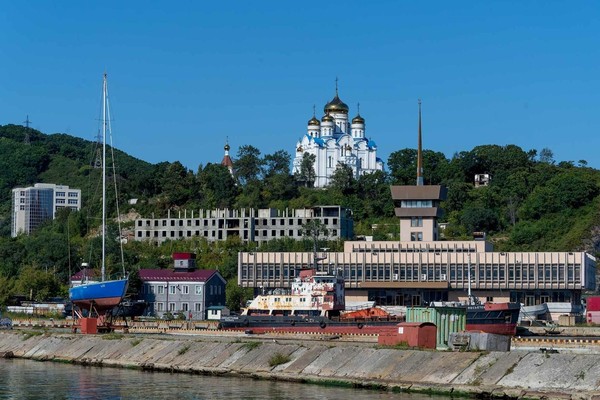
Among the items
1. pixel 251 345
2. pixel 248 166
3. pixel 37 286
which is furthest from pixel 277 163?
pixel 251 345

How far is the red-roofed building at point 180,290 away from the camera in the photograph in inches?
4528

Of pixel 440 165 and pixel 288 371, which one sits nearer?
pixel 288 371

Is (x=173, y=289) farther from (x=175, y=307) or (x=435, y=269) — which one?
(x=435, y=269)

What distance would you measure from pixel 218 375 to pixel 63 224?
122 metres

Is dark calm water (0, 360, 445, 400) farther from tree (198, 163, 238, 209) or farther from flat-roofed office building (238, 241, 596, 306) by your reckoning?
tree (198, 163, 238, 209)

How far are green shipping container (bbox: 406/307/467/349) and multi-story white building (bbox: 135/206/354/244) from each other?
3909 inches

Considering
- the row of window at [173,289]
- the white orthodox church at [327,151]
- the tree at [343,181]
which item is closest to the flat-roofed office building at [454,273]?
the row of window at [173,289]

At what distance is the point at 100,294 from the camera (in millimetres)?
77688

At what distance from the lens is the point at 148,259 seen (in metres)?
140

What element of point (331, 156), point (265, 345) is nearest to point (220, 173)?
point (331, 156)

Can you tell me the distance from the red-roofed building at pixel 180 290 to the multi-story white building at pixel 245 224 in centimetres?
4238

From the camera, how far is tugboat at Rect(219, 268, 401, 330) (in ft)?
262

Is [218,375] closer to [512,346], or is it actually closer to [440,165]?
[512,346]

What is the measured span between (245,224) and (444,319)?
10704cm
